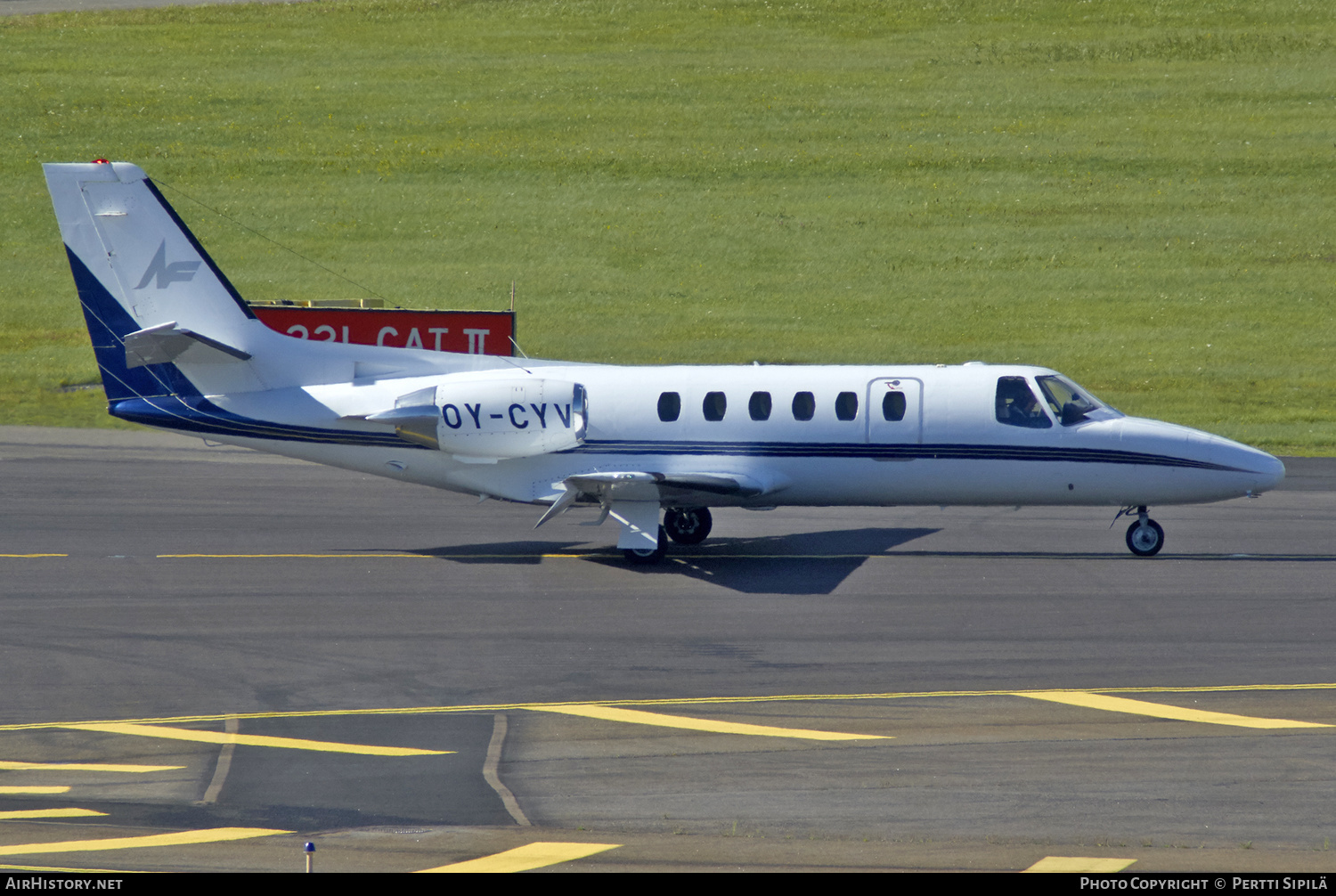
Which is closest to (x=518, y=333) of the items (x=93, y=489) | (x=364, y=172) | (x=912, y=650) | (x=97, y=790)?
(x=364, y=172)

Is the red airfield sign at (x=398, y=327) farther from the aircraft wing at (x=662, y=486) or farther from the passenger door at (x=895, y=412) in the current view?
the passenger door at (x=895, y=412)

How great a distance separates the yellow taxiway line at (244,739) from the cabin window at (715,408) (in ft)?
29.6

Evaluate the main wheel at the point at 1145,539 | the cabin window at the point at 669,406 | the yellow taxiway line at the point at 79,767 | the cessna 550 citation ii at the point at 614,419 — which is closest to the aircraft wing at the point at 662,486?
the cessna 550 citation ii at the point at 614,419

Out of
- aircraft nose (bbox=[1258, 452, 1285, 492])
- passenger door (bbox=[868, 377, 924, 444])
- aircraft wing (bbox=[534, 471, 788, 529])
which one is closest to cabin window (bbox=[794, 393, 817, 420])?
passenger door (bbox=[868, 377, 924, 444])

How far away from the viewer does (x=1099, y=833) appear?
11.9 meters

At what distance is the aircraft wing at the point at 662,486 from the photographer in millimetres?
21000

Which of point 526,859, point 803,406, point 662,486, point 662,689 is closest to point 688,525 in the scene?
point 662,486

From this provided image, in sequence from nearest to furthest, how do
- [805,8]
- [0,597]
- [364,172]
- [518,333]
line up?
[0,597] → [518,333] → [364,172] → [805,8]

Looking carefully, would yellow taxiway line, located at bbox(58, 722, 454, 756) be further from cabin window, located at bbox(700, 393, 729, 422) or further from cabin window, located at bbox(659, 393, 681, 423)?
cabin window, located at bbox(700, 393, 729, 422)

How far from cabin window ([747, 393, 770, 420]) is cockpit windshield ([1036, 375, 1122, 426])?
13.0 ft

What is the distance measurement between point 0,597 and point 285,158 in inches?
1578

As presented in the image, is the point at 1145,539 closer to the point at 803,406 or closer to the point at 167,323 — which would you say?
the point at 803,406

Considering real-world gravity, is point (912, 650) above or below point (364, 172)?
below
